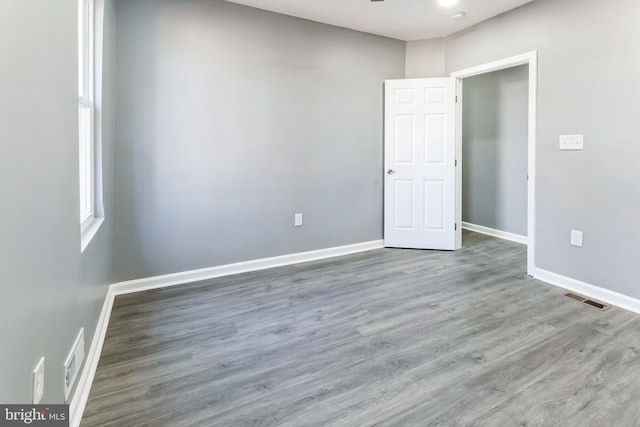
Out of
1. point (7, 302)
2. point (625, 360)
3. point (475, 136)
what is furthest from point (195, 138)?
point (475, 136)

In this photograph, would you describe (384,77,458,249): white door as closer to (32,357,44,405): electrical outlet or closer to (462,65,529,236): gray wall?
(462,65,529,236): gray wall

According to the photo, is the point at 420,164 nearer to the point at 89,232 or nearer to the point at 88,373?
the point at 89,232

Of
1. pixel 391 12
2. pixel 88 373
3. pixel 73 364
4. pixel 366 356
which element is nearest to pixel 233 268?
pixel 88 373

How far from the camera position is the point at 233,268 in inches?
132

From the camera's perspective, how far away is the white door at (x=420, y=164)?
4012 millimetres

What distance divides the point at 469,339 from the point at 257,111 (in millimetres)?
2699

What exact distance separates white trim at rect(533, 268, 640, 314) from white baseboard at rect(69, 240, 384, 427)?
1.77 meters

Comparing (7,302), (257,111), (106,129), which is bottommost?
(7,302)

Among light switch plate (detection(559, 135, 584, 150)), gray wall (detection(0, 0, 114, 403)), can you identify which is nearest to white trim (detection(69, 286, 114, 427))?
gray wall (detection(0, 0, 114, 403))

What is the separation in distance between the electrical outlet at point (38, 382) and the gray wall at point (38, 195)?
0.10 feet

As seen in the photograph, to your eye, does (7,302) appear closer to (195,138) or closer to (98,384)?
(98,384)

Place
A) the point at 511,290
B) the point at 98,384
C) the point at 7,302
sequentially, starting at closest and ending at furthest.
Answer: the point at 7,302, the point at 98,384, the point at 511,290

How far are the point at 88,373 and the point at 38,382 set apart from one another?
30.2 inches

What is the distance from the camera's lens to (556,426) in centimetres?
142
